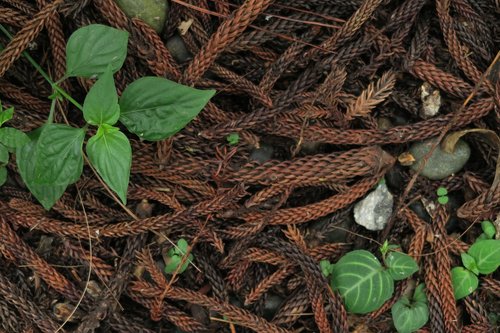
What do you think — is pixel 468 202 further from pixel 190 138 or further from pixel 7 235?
pixel 7 235

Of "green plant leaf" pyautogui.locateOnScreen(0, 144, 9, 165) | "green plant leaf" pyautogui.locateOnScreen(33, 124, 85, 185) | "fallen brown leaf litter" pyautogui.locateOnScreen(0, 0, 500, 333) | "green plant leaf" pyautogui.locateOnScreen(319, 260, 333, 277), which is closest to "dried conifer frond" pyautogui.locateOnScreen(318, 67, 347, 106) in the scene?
"fallen brown leaf litter" pyautogui.locateOnScreen(0, 0, 500, 333)

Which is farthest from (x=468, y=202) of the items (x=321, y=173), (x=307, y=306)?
(x=307, y=306)

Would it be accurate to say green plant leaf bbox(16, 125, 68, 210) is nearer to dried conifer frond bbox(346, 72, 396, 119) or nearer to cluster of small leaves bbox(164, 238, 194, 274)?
cluster of small leaves bbox(164, 238, 194, 274)

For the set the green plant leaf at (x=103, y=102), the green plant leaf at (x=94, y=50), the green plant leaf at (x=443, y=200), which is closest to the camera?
the green plant leaf at (x=103, y=102)

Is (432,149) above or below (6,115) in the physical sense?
below

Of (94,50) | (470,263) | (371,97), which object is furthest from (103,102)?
(470,263)

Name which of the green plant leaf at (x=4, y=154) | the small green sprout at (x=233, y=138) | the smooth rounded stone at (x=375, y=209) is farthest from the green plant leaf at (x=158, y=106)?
the smooth rounded stone at (x=375, y=209)

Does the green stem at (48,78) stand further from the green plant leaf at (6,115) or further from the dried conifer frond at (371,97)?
the dried conifer frond at (371,97)

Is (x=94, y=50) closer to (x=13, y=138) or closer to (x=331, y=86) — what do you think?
(x=13, y=138)
